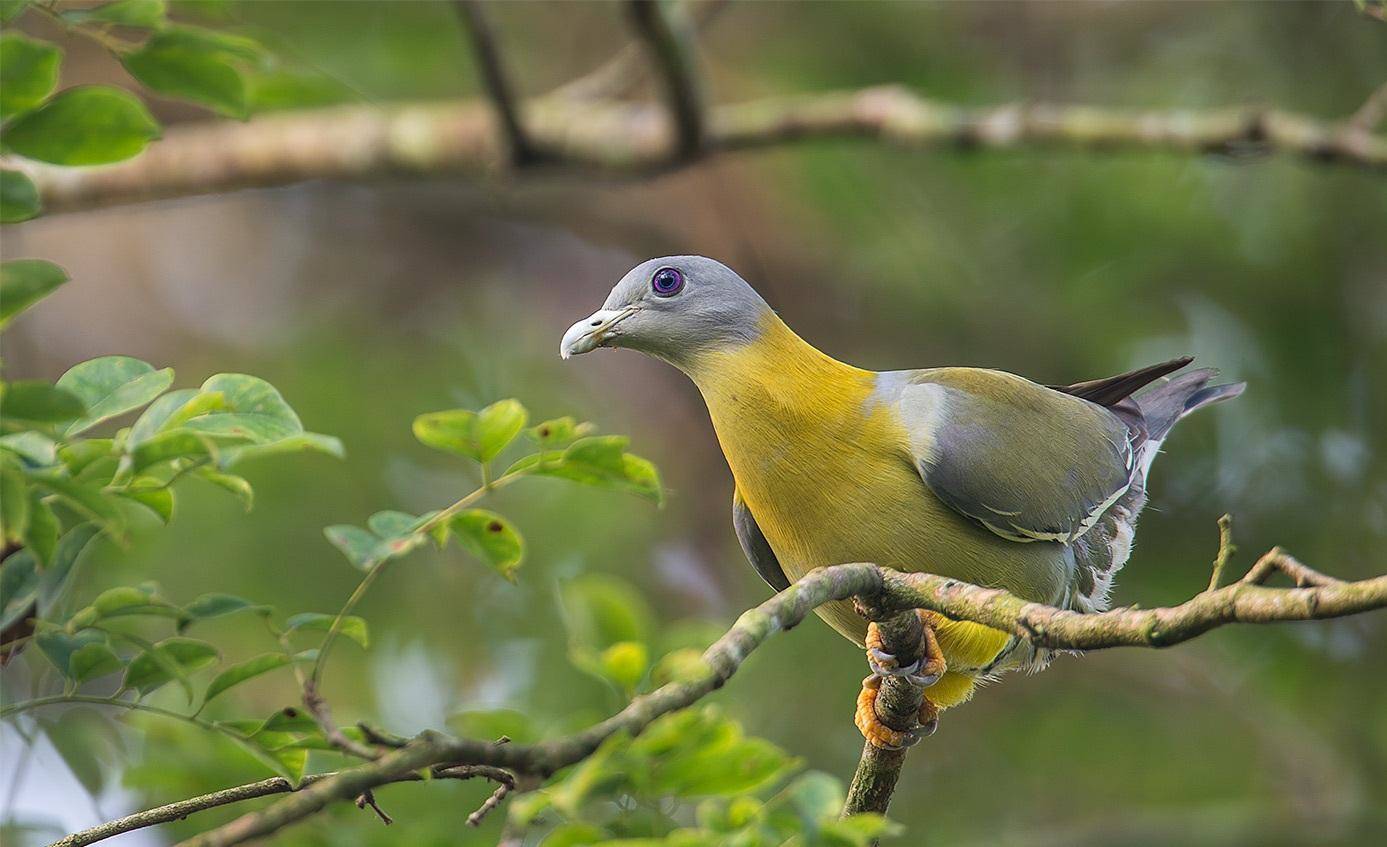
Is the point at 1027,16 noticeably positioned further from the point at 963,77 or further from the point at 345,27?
the point at 345,27

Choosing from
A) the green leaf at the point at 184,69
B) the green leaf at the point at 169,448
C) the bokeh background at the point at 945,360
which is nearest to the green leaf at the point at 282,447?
the green leaf at the point at 169,448

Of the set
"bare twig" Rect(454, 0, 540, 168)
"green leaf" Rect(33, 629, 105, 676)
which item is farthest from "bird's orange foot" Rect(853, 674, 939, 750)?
"bare twig" Rect(454, 0, 540, 168)

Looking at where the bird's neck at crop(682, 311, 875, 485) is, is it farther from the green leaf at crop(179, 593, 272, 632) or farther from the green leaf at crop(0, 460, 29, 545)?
the green leaf at crop(0, 460, 29, 545)

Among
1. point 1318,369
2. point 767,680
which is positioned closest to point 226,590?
point 767,680

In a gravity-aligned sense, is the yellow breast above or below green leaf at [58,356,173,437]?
below

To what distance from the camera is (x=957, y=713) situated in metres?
6.95

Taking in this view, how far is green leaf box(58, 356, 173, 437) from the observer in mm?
1699

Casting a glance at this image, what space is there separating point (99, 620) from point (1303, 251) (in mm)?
5930

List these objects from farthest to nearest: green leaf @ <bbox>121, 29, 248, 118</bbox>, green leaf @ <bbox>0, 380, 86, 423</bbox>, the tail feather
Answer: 1. the tail feather
2. green leaf @ <bbox>121, 29, 248, 118</bbox>
3. green leaf @ <bbox>0, 380, 86, 423</bbox>

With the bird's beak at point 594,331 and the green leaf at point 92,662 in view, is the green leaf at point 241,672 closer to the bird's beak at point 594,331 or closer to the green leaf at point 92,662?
the green leaf at point 92,662

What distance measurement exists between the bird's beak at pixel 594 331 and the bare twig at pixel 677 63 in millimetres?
1808

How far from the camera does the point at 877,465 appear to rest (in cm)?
309

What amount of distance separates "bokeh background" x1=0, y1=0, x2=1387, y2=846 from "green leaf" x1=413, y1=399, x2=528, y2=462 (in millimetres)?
3276

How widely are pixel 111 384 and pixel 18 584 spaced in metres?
0.31
